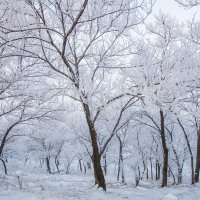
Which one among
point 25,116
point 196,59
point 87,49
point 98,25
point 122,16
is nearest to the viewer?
point 122,16

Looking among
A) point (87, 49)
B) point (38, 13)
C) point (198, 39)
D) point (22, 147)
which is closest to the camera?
point (38, 13)

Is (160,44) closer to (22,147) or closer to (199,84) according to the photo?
(199,84)

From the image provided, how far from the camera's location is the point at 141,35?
10430 millimetres

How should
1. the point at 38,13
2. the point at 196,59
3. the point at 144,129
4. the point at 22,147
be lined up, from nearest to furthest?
the point at 38,13
the point at 196,59
the point at 144,129
the point at 22,147

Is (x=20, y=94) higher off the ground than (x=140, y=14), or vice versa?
→ (x=140, y=14)

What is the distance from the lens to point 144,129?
34594 millimetres

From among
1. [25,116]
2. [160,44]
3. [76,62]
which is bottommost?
[25,116]

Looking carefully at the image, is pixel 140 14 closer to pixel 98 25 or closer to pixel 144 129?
pixel 98 25

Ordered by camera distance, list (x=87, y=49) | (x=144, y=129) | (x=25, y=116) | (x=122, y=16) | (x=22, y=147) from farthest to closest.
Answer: (x=22, y=147) → (x=144, y=129) → (x=25, y=116) → (x=87, y=49) → (x=122, y=16)

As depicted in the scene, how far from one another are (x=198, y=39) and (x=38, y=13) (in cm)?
691

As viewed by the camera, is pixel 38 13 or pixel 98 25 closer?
pixel 38 13

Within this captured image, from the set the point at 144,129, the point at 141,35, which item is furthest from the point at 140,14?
the point at 144,129

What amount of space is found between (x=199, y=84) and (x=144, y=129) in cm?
2311

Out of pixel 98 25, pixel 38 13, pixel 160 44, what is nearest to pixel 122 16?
pixel 98 25
